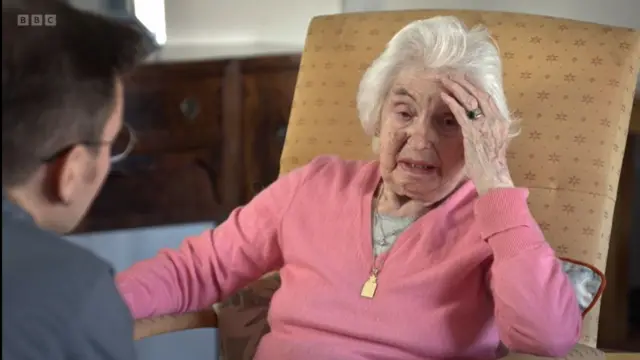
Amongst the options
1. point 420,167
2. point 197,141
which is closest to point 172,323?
point 420,167

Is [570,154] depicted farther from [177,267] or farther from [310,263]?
[177,267]

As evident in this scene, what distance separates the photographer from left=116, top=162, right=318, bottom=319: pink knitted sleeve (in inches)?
61.1

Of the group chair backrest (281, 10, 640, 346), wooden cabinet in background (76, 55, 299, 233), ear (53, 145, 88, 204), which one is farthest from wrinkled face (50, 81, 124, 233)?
wooden cabinet in background (76, 55, 299, 233)

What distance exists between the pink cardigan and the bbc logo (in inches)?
26.9

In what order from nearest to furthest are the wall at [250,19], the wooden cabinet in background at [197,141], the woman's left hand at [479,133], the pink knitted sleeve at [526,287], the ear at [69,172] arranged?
the ear at [69,172]
the pink knitted sleeve at [526,287]
the woman's left hand at [479,133]
the wooden cabinet in background at [197,141]
the wall at [250,19]

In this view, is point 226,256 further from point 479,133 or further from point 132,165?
point 132,165

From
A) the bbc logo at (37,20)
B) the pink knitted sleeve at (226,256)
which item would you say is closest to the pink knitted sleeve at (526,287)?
the pink knitted sleeve at (226,256)

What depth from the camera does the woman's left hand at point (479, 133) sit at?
1392 mm

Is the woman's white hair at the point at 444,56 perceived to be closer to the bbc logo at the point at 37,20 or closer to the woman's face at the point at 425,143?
the woman's face at the point at 425,143

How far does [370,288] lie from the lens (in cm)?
142

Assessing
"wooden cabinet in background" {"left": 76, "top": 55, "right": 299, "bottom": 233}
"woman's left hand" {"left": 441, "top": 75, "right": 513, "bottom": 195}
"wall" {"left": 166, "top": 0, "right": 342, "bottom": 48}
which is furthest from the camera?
"wall" {"left": 166, "top": 0, "right": 342, "bottom": 48}

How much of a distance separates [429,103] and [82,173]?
0.69 meters

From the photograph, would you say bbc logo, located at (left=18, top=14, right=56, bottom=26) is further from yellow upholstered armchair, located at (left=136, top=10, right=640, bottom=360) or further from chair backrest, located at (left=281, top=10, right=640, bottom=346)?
chair backrest, located at (left=281, top=10, right=640, bottom=346)

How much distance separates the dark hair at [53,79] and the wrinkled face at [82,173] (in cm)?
2
